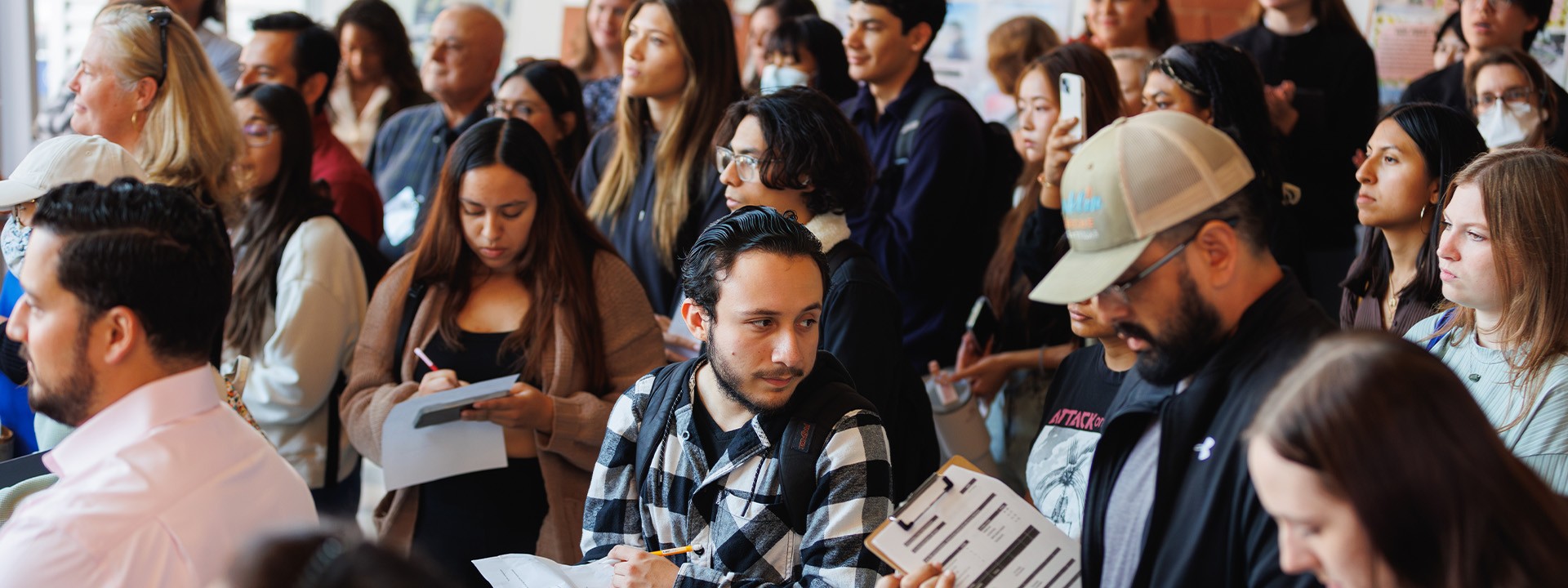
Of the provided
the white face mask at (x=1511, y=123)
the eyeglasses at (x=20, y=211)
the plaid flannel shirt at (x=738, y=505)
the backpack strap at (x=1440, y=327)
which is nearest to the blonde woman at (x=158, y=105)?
the eyeglasses at (x=20, y=211)

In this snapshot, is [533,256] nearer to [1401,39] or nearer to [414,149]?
[414,149]

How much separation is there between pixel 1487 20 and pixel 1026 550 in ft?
10.0

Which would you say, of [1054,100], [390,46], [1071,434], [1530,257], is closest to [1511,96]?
[1054,100]

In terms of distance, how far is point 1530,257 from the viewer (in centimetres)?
205

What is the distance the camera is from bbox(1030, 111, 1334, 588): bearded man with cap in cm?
137

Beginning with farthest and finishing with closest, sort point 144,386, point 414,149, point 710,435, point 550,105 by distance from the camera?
point 414,149, point 550,105, point 710,435, point 144,386

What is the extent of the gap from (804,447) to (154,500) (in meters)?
0.88

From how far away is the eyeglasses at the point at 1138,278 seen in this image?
1429 mm

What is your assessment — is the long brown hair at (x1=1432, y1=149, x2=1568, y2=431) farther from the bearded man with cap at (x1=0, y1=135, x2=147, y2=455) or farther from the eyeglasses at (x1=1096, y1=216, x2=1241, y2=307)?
the bearded man with cap at (x1=0, y1=135, x2=147, y2=455)

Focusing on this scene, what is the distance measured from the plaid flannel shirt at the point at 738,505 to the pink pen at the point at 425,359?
63 centimetres

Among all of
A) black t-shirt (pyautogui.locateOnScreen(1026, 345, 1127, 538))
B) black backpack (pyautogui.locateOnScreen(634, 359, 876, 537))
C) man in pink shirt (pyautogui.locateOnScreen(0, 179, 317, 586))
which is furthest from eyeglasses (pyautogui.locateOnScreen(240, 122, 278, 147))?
black t-shirt (pyautogui.locateOnScreen(1026, 345, 1127, 538))

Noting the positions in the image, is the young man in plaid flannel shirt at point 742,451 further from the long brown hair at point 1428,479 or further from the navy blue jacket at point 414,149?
the navy blue jacket at point 414,149

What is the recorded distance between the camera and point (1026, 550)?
165 cm

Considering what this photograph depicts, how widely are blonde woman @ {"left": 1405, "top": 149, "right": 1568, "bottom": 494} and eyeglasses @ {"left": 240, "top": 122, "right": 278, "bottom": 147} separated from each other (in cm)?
274
